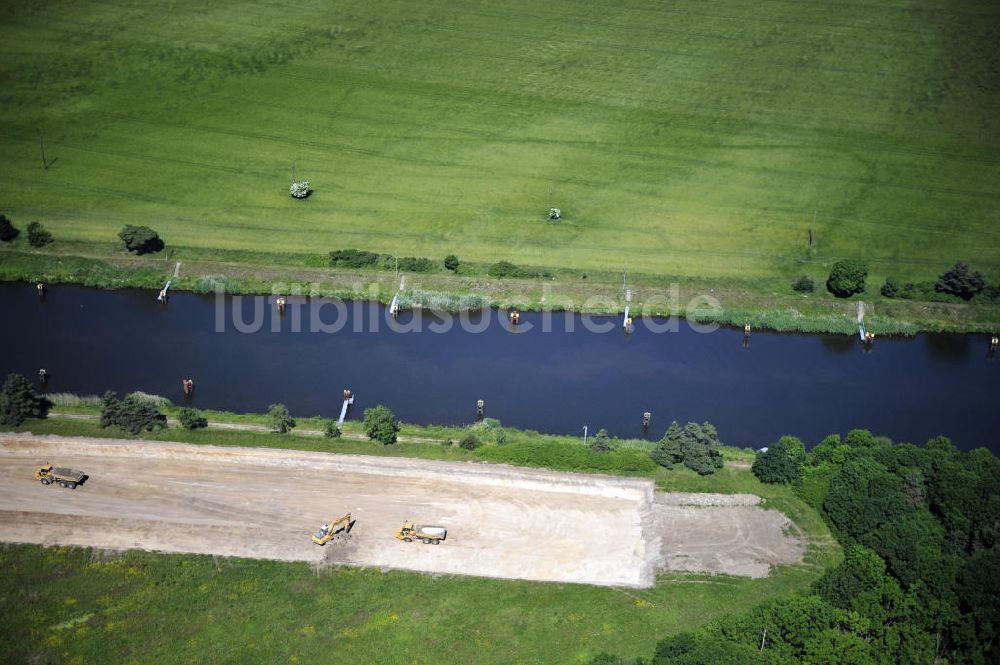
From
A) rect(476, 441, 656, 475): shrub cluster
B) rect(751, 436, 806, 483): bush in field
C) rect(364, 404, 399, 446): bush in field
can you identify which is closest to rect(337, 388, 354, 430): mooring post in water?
rect(364, 404, 399, 446): bush in field

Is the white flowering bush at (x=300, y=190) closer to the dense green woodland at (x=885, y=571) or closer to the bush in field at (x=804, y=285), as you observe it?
the bush in field at (x=804, y=285)

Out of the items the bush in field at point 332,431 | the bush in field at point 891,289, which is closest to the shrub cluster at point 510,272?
the bush in field at point 332,431

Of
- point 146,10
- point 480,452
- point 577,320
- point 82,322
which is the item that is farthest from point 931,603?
point 146,10

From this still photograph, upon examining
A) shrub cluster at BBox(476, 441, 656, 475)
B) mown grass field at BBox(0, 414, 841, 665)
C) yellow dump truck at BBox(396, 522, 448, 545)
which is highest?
shrub cluster at BBox(476, 441, 656, 475)

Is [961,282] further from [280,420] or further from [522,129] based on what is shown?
[280,420]

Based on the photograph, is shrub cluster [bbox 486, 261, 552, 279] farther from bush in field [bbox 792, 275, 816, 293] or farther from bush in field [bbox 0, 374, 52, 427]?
bush in field [bbox 0, 374, 52, 427]

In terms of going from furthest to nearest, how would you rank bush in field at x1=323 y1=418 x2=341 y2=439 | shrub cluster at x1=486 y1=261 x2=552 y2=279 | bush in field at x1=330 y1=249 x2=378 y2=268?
bush in field at x1=330 y1=249 x2=378 y2=268 → shrub cluster at x1=486 y1=261 x2=552 y2=279 → bush in field at x1=323 y1=418 x2=341 y2=439

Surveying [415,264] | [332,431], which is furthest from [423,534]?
[415,264]
